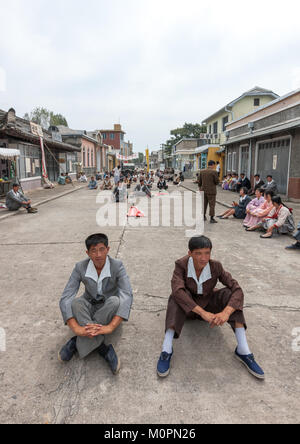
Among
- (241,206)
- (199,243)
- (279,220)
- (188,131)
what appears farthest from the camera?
(188,131)

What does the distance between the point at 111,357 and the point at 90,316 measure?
41 centimetres

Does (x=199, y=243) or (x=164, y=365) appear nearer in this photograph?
(x=164, y=365)

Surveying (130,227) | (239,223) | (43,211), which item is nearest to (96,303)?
(130,227)

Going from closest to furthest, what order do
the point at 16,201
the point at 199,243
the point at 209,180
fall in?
the point at 199,243 < the point at 209,180 < the point at 16,201

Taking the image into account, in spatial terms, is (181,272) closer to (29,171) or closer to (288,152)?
(288,152)

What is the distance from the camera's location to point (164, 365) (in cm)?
256

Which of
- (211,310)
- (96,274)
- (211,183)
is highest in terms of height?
(211,183)

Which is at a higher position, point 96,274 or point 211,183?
point 211,183

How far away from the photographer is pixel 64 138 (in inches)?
1291

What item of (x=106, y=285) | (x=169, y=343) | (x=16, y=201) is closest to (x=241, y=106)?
(x=16, y=201)

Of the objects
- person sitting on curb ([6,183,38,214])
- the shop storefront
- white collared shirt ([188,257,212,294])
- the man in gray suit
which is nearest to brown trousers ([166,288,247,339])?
white collared shirt ([188,257,212,294])

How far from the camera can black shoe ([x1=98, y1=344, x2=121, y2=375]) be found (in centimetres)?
256

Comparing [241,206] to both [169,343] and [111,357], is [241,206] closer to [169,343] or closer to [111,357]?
[169,343]
